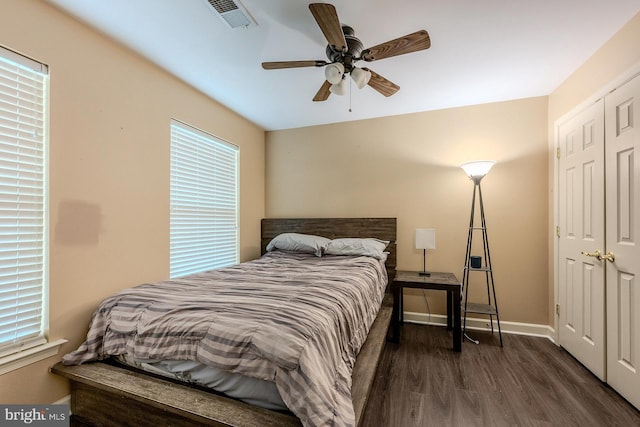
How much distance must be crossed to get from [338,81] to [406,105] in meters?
1.54

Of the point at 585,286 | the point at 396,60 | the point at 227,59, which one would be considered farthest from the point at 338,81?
the point at 585,286

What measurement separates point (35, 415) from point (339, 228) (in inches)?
113

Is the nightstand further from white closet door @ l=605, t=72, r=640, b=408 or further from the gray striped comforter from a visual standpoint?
white closet door @ l=605, t=72, r=640, b=408

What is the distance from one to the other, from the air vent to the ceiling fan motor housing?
550 millimetres

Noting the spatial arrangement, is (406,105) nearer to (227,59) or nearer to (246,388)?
(227,59)

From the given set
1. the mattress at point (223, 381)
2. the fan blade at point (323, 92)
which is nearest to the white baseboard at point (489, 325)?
the mattress at point (223, 381)

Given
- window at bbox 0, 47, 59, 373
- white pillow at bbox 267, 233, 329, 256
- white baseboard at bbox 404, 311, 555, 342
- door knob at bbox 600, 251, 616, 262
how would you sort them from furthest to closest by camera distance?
white pillow at bbox 267, 233, 329, 256 → white baseboard at bbox 404, 311, 555, 342 → door knob at bbox 600, 251, 616, 262 → window at bbox 0, 47, 59, 373

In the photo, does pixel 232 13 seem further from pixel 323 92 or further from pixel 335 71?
pixel 323 92

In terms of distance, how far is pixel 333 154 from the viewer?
3.68 meters

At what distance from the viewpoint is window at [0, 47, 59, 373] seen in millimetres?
1487

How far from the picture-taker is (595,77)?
2154 mm

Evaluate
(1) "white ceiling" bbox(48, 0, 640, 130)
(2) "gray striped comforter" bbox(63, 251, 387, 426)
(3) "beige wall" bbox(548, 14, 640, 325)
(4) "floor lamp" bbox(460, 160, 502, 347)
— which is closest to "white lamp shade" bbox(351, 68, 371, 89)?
(1) "white ceiling" bbox(48, 0, 640, 130)

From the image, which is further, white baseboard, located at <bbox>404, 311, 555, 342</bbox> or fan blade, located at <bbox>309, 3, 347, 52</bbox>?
white baseboard, located at <bbox>404, 311, 555, 342</bbox>

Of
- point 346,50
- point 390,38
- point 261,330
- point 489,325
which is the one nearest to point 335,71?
point 346,50
